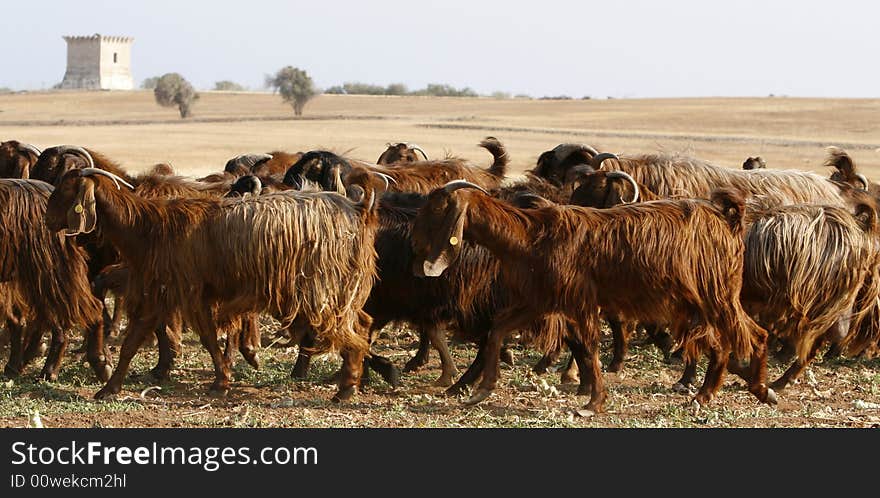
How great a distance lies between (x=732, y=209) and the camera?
9008mm

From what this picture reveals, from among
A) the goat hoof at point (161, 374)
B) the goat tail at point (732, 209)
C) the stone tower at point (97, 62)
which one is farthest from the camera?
the stone tower at point (97, 62)

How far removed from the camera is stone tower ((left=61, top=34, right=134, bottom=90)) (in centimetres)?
13275

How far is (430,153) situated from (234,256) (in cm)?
3406

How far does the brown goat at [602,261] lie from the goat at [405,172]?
3.06 metres

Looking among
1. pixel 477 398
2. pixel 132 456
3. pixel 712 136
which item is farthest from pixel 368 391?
pixel 712 136

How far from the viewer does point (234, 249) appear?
356 inches

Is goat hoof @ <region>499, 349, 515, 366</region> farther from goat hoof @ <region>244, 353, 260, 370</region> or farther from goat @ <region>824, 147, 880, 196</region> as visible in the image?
goat @ <region>824, 147, 880, 196</region>

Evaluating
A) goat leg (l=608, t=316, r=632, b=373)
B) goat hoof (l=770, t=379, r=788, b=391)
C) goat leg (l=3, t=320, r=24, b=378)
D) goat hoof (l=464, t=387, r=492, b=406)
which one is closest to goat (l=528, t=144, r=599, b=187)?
goat leg (l=608, t=316, r=632, b=373)

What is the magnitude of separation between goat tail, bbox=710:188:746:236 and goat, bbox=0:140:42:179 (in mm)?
7261

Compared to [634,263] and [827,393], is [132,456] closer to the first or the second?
[634,263]

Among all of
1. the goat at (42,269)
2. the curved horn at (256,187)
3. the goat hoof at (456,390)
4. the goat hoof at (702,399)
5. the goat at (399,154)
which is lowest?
the goat hoof at (456,390)

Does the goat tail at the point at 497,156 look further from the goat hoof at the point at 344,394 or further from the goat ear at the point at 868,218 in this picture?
the goat hoof at the point at 344,394

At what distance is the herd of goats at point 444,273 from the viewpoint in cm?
879

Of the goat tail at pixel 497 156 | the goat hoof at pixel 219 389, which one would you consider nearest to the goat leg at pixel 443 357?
the goat hoof at pixel 219 389
